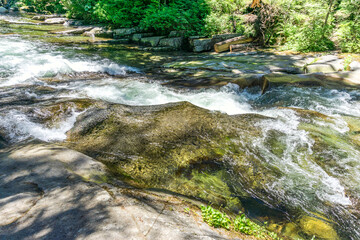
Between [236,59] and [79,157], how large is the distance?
362 inches

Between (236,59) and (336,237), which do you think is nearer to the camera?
(336,237)

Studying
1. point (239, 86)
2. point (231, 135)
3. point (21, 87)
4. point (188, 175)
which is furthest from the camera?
point (239, 86)

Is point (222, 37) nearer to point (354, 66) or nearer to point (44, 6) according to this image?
point (354, 66)

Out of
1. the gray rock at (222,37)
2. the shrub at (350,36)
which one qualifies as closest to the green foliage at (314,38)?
the shrub at (350,36)

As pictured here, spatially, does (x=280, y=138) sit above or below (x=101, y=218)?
below

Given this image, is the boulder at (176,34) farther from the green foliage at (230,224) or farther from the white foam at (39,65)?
the green foliage at (230,224)

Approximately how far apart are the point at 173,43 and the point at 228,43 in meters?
3.64

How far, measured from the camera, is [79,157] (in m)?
2.83

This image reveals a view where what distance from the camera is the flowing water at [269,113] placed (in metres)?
2.92

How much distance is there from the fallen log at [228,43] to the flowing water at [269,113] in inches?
201

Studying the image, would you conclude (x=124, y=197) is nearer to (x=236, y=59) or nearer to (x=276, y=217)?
(x=276, y=217)

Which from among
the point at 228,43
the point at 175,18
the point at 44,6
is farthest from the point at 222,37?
the point at 44,6

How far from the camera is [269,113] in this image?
5.25 m

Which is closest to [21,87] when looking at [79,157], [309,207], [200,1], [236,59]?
[79,157]
